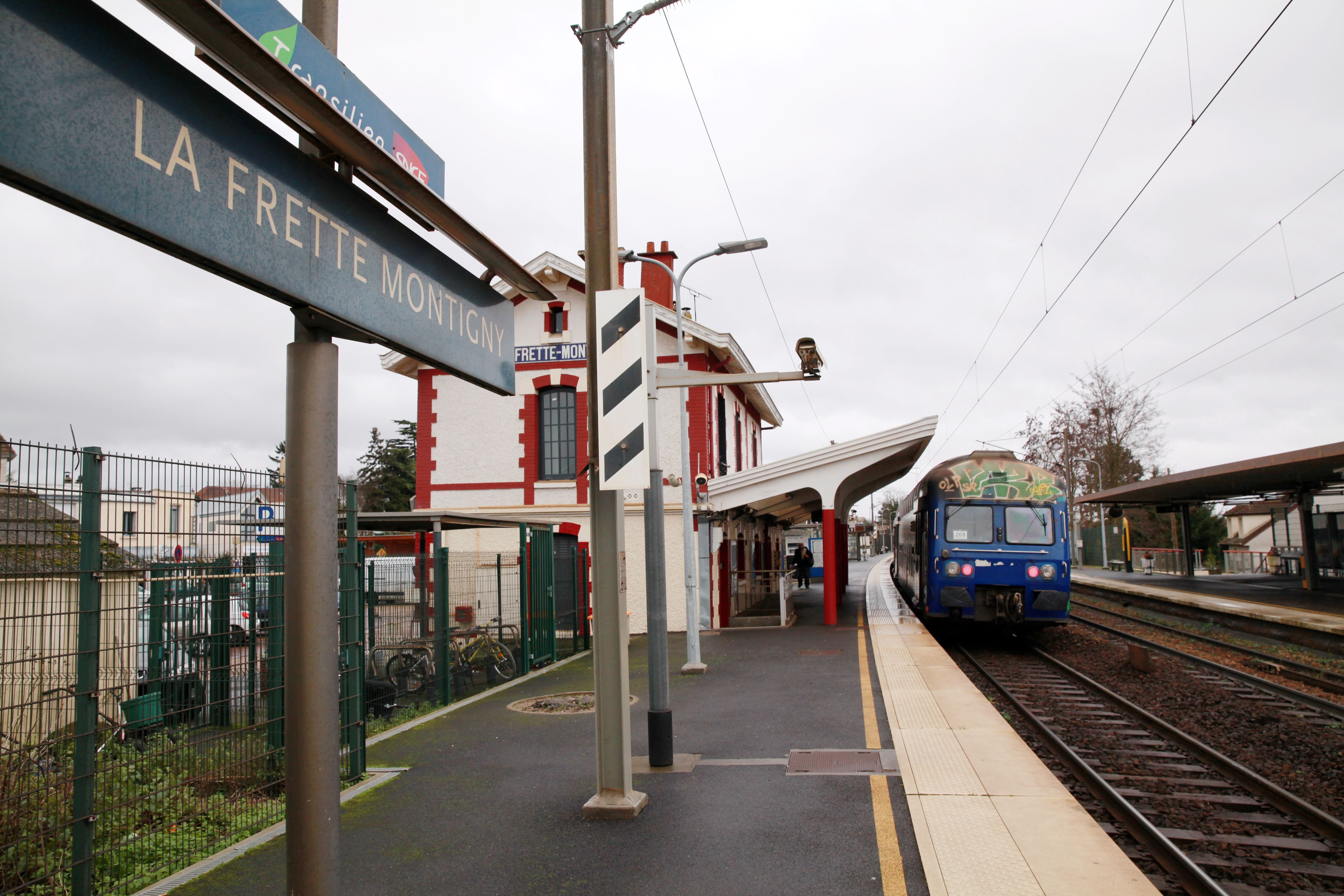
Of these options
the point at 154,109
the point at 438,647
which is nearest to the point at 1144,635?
the point at 438,647

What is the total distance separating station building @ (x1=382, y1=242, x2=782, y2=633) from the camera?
20125 mm

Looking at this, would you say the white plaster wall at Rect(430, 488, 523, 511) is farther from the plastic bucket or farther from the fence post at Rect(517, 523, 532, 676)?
the plastic bucket

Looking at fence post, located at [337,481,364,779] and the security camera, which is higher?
the security camera

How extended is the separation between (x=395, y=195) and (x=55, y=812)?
3725 mm

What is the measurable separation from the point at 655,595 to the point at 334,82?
5464 mm

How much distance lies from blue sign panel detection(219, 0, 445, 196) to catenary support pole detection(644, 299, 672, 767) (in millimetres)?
3651

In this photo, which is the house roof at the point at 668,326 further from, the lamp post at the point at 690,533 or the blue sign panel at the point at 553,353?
the lamp post at the point at 690,533

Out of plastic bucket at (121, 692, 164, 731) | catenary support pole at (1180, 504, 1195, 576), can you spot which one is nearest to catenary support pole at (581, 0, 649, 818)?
plastic bucket at (121, 692, 164, 731)

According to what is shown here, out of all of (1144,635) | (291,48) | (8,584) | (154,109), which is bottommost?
(1144,635)

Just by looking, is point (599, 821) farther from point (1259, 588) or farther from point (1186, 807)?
point (1259, 588)

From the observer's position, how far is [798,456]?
62.7 feet

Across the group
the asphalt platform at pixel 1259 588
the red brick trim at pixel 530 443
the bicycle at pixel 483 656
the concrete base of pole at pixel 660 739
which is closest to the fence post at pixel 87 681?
the concrete base of pole at pixel 660 739

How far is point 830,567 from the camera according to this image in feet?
62.0

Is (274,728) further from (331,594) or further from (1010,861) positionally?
(1010,861)
